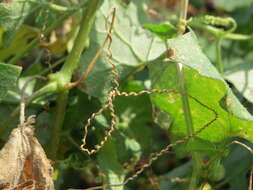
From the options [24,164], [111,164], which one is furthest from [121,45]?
[24,164]

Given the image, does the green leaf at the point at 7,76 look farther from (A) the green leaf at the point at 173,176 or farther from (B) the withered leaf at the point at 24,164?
(A) the green leaf at the point at 173,176

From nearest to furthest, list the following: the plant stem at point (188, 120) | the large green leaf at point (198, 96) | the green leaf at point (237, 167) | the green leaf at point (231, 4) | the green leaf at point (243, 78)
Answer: the large green leaf at point (198, 96), the plant stem at point (188, 120), the green leaf at point (243, 78), the green leaf at point (237, 167), the green leaf at point (231, 4)

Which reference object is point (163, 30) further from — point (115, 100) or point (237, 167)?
point (237, 167)

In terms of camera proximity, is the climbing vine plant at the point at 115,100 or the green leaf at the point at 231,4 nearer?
the climbing vine plant at the point at 115,100

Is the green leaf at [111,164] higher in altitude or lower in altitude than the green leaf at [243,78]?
lower

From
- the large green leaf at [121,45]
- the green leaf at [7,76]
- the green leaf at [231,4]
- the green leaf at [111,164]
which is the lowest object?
the green leaf at [111,164]

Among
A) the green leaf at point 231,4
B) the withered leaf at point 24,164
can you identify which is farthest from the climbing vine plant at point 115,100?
the green leaf at point 231,4

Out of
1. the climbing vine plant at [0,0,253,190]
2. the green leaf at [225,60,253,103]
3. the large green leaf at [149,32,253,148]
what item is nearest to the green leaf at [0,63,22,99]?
the climbing vine plant at [0,0,253,190]
